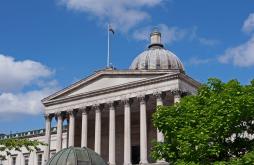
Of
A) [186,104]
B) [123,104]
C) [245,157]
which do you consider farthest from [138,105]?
[245,157]

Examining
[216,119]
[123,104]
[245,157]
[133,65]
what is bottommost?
[245,157]

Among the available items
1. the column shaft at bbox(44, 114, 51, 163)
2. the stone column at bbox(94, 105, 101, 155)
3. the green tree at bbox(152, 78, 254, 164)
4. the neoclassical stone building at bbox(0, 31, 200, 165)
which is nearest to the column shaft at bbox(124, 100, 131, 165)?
the neoclassical stone building at bbox(0, 31, 200, 165)

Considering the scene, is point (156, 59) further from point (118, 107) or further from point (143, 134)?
point (143, 134)

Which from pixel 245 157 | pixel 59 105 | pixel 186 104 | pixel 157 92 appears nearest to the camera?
pixel 245 157

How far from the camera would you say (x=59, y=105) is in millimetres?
65688

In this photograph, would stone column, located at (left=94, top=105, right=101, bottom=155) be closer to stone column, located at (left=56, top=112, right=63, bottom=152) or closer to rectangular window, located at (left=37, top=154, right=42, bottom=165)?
stone column, located at (left=56, top=112, right=63, bottom=152)

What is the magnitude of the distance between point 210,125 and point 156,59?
153 ft

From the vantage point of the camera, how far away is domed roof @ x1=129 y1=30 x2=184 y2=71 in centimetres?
7631

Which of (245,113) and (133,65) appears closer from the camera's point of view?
(245,113)

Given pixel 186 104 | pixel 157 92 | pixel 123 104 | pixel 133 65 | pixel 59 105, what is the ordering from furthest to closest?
pixel 133 65, pixel 59 105, pixel 123 104, pixel 157 92, pixel 186 104

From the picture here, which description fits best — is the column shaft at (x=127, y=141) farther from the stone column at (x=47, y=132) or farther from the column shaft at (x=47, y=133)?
the stone column at (x=47, y=132)

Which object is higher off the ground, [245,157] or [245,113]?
[245,113]

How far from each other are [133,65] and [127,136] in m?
24.9

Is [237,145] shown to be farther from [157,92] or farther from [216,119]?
[157,92]
